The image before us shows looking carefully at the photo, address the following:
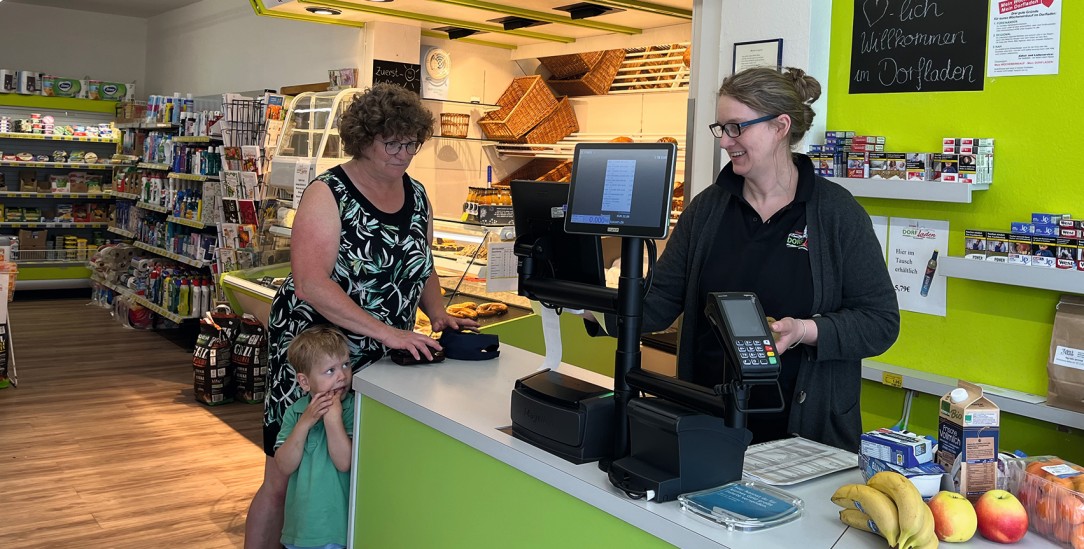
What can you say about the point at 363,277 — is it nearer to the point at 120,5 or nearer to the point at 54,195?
the point at 54,195

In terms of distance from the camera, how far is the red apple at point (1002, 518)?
60.4 inches

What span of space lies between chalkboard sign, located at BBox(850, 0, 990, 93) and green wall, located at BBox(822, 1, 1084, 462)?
0.05 metres

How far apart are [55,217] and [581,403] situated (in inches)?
455

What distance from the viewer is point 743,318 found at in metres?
1.65

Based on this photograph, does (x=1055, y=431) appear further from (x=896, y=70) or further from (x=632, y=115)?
(x=632, y=115)

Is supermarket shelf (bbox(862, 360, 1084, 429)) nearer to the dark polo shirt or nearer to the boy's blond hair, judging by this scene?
the dark polo shirt

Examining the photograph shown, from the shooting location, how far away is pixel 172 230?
8.91 m

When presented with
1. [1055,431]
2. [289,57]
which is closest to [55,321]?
[289,57]

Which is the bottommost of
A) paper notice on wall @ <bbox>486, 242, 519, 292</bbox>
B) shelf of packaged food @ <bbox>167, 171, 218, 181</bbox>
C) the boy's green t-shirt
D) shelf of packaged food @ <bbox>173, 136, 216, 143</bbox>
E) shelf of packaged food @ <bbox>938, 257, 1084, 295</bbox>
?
the boy's green t-shirt

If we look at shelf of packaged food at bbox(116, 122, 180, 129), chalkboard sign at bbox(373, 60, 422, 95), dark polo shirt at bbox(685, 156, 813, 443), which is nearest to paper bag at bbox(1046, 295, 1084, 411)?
dark polo shirt at bbox(685, 156, 813, 443)

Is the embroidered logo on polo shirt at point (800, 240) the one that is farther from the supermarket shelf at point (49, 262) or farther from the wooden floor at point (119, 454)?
the supermarket shelf at point (49, 262)

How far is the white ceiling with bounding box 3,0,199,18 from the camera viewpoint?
11398 millimetres

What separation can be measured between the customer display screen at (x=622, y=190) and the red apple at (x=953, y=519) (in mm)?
659

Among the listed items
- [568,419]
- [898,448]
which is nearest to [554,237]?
[568,419]
